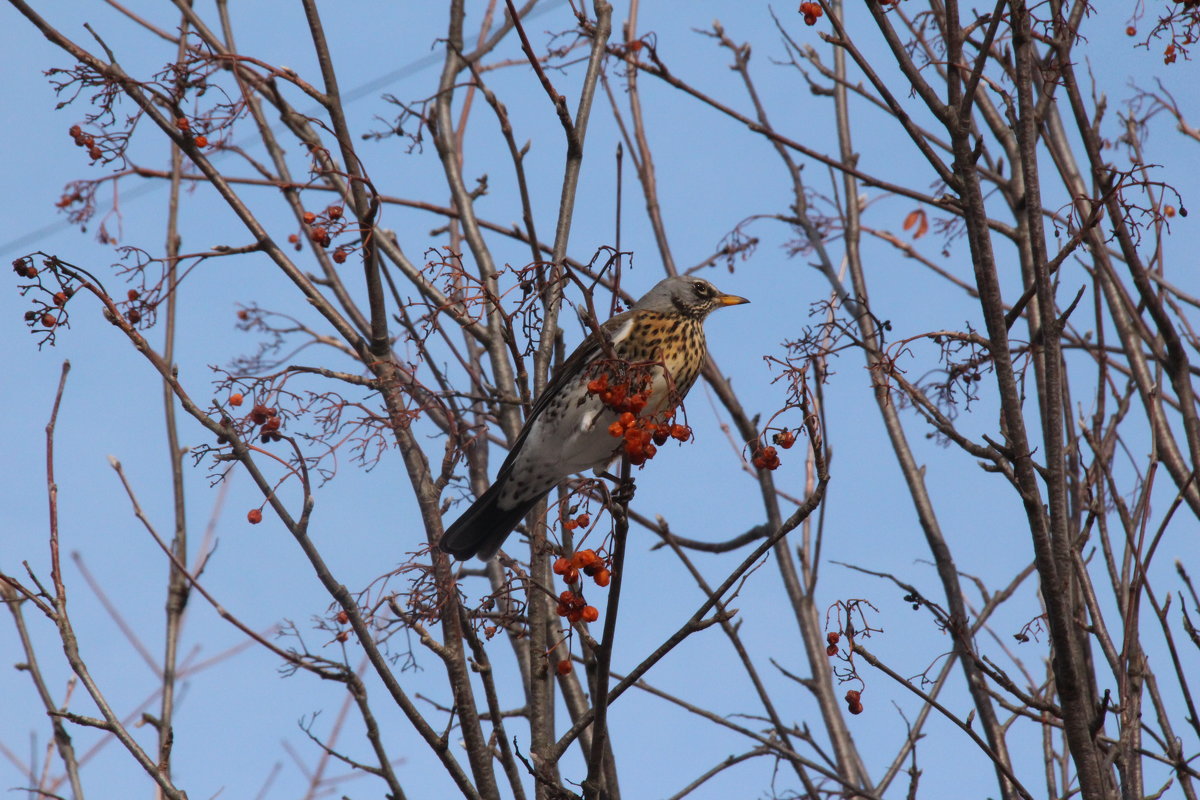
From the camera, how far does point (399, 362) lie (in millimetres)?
3049

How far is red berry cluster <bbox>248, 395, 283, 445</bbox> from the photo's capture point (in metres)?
2.89

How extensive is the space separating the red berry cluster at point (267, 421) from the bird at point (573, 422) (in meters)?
0.78

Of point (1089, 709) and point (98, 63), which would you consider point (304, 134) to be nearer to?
point (98, 63)

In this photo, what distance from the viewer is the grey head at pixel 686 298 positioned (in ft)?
14.0

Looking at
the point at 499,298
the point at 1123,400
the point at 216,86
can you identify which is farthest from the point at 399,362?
the point at 1123,400

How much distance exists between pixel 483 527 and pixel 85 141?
5.70 feet

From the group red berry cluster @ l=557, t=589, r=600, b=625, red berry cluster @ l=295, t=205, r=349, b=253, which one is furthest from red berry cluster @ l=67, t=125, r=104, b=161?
red berry cluster @ l=557, t=589, r=600, b=625

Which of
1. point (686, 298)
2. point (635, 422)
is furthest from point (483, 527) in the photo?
point (635, 422)

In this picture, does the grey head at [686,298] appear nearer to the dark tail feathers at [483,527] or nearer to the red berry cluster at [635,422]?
the dark tail feathers at [483,527]

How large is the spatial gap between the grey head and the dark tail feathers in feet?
2.89

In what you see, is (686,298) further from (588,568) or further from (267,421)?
(588,568)

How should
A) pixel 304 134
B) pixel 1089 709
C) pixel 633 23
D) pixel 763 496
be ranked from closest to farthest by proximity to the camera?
pixel 1089 709
pixel 304 134
pixel 763 496
pixel 633 23

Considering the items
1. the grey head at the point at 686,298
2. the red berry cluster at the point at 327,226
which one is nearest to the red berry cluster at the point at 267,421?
the red berry cluster at the point at 327,226

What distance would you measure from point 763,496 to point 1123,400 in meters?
1.40
